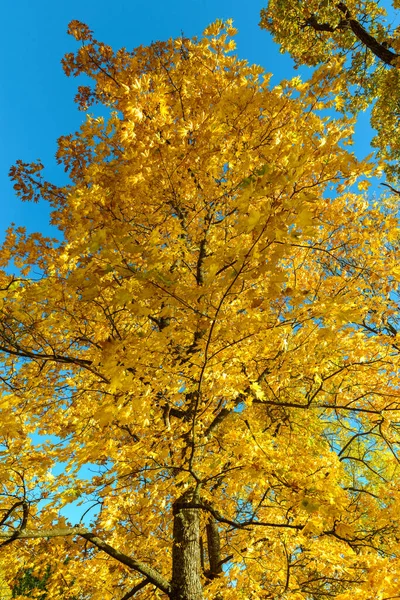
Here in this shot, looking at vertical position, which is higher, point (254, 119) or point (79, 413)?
point (254, 119)

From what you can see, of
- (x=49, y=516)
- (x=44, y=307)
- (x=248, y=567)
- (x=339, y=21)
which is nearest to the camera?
(x=49, y=516)

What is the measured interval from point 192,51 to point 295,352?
13.2 ft

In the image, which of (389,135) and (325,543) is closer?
(325,543)

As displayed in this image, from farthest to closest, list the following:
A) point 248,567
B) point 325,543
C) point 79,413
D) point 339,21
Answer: point 339,21
point 79,413
point 248,567
point 325,543

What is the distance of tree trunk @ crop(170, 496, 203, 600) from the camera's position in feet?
10.2

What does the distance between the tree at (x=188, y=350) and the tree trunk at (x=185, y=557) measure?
0.02 meters

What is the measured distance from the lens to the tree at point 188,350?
233 cm

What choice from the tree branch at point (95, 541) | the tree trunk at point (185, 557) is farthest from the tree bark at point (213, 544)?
the tree branch at point (95, 541)

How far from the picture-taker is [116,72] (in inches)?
172

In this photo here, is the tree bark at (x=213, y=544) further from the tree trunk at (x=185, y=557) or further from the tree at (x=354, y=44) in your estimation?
the tree at (x=354, y=44)

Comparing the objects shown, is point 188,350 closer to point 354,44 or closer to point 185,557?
point 185,557

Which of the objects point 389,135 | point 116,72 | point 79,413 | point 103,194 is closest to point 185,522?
point 79,413

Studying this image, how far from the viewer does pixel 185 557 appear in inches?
130

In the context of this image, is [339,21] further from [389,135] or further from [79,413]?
[79,413]
